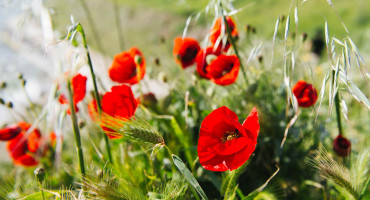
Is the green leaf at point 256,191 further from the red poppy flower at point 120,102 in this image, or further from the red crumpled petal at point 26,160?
the red crumpled petal at point 26,160

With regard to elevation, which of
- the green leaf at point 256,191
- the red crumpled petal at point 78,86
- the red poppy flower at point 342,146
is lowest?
the red poppy flower at point 342,146

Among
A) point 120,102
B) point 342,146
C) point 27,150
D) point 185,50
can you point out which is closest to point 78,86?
point 120,102

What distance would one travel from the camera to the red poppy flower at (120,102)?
2.19ft

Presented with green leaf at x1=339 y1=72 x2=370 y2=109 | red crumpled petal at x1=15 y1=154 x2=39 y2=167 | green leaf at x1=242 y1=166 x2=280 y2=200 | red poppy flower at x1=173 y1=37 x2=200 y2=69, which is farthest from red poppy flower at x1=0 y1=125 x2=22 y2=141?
green leaf at x1=339 y1=72 x2=370 y2=109

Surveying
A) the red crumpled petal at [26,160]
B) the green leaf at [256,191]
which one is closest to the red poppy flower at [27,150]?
the red crumpled petal at [26,160]

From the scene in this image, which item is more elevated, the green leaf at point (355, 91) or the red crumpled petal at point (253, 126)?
the green leaf at point (355, 91)

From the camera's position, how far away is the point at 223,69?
787 mm

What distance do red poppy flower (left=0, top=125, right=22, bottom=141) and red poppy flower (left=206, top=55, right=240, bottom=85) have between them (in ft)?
1.81

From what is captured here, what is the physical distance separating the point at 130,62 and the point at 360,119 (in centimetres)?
117

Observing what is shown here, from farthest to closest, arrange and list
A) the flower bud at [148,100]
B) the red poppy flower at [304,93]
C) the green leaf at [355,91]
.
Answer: the flower bud at [148,100] → the red poppy flower at [304,93] → the green leaf at [355,91]

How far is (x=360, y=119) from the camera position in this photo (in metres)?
1.52

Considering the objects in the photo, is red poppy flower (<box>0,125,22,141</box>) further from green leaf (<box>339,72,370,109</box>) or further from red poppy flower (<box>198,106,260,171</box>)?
green leaf (<box>339,72,370,109</box>)

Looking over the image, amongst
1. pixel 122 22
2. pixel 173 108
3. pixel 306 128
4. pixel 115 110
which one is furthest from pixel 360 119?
pixel 122 22

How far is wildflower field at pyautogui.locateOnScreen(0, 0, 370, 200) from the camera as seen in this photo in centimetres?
56
